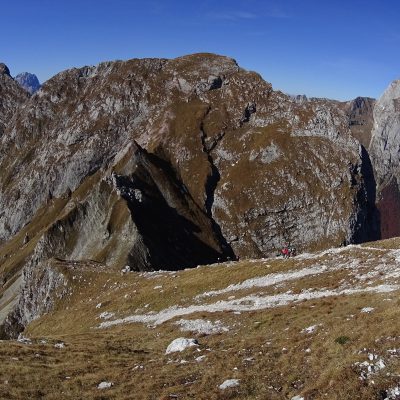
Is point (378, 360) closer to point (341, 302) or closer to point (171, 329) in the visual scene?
point (341, 302)

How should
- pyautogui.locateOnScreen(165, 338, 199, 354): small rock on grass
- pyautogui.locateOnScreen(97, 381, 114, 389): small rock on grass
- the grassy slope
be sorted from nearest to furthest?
1. the grassy slope
2. pyautogui.locateOnScreen(97, 381, 114, 389): small rock on grass
3. pyautogui.locateOnScreen(165, 338, 199, 354): small rock on grass

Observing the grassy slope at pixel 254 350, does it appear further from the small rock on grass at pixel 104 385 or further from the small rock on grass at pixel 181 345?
the small rock on grass at pixel 181 345

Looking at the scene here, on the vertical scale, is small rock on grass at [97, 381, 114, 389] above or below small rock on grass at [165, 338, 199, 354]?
above

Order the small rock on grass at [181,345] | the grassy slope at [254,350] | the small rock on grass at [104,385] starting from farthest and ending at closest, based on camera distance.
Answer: the small rock on grass at [181,345] < the small rock on grass at [104,385] < the grassy slope at [254,350]

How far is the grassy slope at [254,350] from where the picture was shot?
74.5 feet

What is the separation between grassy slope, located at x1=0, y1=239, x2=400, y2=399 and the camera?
74.5ft

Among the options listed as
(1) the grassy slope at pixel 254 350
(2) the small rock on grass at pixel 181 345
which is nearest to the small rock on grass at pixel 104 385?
(1) the grassy slope at pixel 254 350

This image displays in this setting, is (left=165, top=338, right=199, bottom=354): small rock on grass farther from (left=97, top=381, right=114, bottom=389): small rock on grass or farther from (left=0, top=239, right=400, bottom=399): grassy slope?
(left=97, top=381, right=114, bottom=389): small rock on grass

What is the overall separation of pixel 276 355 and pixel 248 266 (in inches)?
1334

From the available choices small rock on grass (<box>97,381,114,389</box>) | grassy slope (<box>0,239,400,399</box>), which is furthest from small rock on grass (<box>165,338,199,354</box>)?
small rock on grass (<box>97,381,114,389</box>)

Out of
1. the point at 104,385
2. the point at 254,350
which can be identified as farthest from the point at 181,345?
the point at 104,385

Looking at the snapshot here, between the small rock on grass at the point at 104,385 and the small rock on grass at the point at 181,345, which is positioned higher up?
the small rock on grass at the point at 104,385

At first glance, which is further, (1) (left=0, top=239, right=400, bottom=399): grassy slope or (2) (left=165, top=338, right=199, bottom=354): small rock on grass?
(2) (left=165, top=338, right=199, bottom=354): small rock on grass

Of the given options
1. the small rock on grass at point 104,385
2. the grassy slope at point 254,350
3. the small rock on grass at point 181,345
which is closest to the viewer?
the grassy slope at point 254,350
